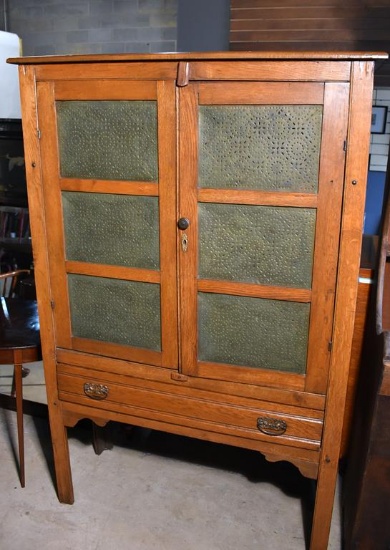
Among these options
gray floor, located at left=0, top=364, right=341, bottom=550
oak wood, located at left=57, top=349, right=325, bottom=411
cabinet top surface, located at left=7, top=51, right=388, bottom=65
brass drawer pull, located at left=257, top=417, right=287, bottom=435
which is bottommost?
gray floor, located at left=0, top=364, right=341, bottom=550

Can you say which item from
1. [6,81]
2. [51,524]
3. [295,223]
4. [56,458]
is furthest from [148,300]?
[6,81]

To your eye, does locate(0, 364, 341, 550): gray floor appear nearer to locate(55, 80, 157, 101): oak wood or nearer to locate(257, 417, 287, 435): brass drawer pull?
locate(257, 417, 287, 435): brass drawer pull

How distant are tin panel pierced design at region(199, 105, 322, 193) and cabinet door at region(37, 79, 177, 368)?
4.5 inches

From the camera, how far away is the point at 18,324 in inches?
87.0

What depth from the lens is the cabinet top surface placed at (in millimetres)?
1303

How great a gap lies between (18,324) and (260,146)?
4.40 feet

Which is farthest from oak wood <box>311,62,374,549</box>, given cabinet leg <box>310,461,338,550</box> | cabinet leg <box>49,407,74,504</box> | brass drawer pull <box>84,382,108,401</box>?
cabinet leg <box>49,407,74,504</box>

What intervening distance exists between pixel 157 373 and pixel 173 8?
3378mm

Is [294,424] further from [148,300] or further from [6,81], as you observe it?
[6,81]

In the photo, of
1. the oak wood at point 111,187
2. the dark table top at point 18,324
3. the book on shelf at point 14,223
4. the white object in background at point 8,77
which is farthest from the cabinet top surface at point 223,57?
the white object in background at point 8,77

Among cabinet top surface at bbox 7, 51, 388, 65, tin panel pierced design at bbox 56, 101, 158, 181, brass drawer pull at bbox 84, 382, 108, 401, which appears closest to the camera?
cabinet top surface at bbox 7, 51, 388, 65

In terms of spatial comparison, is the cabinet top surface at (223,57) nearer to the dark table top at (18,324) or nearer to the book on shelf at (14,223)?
the dark table top at (18,324)

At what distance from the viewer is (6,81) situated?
11.6ft

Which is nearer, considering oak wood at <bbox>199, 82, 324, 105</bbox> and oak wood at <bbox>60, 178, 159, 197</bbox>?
oak wood at <bbox>199, 82, 324, 105</bbox>
